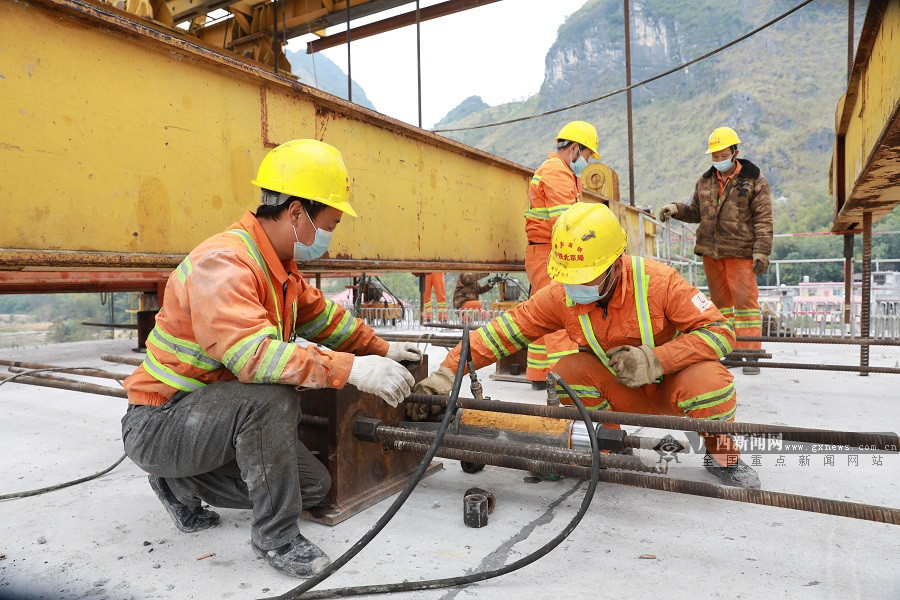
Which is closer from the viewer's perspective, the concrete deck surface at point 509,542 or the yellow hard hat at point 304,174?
the concrete deck surface at point 509,542

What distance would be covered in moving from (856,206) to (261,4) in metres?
7.12

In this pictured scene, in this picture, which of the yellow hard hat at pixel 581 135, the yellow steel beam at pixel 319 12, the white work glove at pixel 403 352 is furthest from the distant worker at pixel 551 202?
the yellow steel beam at pixel 319 12

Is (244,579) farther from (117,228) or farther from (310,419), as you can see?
(117,228)

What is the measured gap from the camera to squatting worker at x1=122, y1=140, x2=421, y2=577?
186 cm

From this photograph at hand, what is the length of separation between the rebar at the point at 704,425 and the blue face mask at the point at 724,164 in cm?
382

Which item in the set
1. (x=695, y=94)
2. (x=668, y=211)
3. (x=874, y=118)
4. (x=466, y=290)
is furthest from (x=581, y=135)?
(x=695, y=94)

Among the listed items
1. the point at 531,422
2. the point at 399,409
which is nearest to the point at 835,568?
the point at 531,422

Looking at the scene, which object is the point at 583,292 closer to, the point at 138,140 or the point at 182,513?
the point at 182,513

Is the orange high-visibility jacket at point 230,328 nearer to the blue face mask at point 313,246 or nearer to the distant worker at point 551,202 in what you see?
the blue face mask at point 313,246

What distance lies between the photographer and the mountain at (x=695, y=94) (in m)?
66.0

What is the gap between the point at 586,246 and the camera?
2.53 metres

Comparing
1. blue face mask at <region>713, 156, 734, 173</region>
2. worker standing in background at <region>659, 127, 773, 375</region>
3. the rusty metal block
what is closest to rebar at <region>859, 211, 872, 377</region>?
worker standing in background at <region>659, 127, 773, 375</region>

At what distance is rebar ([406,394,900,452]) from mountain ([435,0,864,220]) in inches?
2242

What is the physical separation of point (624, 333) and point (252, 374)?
5.30 ft
